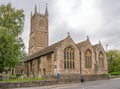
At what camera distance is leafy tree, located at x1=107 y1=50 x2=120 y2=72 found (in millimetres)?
75475

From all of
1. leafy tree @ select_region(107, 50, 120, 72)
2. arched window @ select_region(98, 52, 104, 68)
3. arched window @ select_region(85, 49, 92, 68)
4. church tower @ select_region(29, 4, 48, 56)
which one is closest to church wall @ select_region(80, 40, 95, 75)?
arched window @ select_region(85, 49, 92, 68)

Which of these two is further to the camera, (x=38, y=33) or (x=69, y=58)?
(x=38, y=33)

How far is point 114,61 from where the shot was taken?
77.3m

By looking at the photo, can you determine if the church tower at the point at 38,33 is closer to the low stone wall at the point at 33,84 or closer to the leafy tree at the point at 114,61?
the leafy tree at the point at 114,61

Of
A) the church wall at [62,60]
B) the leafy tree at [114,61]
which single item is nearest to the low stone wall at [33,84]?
the church wall at [62,60]

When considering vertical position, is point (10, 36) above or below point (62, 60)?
above

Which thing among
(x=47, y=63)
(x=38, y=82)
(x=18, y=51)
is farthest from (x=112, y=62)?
(x=38, y=82)

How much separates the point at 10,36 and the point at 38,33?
1232 inches

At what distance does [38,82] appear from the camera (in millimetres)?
31719

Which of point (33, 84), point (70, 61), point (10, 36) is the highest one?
point (10, 36)

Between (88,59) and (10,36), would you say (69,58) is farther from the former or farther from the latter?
(10,36)

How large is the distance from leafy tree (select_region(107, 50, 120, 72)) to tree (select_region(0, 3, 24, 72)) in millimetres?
43039

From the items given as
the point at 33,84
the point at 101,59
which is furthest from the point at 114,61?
the point at 33,84

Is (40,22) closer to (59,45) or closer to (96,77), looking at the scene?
(59,45)
